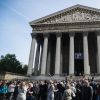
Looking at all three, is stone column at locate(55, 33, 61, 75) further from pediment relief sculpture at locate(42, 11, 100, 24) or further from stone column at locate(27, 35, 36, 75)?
stone column at locate(27, 35, 36, 75)

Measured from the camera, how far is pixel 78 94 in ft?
49.0

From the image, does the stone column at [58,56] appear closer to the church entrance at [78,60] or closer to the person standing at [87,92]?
the church entrance at [78,60]

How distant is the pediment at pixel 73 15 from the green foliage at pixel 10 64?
149ft

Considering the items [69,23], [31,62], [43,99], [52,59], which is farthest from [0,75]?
[43,99]

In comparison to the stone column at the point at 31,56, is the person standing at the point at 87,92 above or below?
below

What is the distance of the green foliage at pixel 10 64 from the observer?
83306mm

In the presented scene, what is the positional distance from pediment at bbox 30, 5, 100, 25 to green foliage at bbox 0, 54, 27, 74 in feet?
149

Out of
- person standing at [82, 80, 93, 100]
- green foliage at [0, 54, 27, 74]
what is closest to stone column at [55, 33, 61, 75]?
person standing at [82, 80, 93, 100]

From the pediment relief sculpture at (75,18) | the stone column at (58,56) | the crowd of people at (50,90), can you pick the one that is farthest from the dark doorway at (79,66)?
the crowd of people at (50,90)

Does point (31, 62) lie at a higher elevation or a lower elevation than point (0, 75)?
higher

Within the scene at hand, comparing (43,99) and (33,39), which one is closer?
(43,99)

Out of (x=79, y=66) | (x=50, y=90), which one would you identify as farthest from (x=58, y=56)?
Result: (x=50, y=90)

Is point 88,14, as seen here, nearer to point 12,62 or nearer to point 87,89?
point 87,89

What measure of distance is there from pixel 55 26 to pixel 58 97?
27.4m
